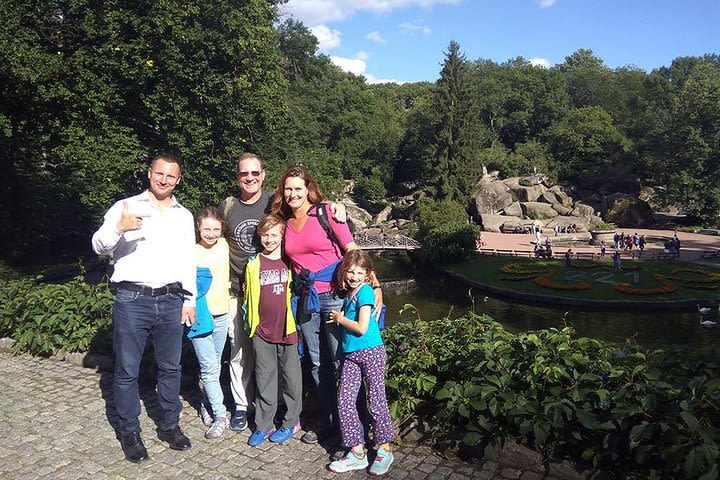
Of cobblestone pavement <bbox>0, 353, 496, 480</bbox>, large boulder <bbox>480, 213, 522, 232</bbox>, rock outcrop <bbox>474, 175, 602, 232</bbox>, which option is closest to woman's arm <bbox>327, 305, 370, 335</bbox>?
cobblestone pavement <bbox>0, 353, 496, 480</bbox>

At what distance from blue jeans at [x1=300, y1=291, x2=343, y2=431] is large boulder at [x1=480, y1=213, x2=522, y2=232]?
38598 mm

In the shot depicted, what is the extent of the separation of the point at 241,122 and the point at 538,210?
104 feet

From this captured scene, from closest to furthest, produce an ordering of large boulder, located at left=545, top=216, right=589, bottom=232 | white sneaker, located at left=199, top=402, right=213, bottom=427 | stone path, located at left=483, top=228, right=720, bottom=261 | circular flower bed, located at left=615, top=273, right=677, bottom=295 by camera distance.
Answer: white sneaker, located at left=199, top=402, right=213, bottom=427 → circular flower bed, located at left=615, top=273, right=677, bottom=295 → stone path, located at left=483, top=228, right=720, bottom=261 → large boulder, located at left=545, top=216, right=589, bottom=232

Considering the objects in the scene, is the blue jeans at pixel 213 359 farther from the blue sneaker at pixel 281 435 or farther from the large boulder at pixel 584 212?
the large boulder at pixel 584 212

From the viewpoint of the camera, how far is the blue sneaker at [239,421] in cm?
420

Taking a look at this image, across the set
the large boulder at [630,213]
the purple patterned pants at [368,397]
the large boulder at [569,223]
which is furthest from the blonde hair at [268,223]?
the large boulder at [630,213]

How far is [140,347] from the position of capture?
3.85 meters

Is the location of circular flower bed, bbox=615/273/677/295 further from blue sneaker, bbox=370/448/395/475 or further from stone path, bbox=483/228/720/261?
blue sneaker, bbox=370/448/395/475

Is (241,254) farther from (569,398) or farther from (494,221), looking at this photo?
(494,221)

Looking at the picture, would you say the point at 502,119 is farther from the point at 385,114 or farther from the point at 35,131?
the point at 35,131

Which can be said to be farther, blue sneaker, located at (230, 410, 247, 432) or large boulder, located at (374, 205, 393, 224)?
large boulder, located at (374, 205, 393, 224)

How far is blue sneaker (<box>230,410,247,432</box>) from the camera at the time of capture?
4203 mm

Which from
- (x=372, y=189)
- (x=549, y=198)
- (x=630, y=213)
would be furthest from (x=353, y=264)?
(x=372, y=189)

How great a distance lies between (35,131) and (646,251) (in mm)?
29760
